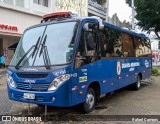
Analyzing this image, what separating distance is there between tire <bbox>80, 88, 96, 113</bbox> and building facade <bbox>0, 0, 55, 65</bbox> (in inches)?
749

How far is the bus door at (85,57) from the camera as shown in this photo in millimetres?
7656

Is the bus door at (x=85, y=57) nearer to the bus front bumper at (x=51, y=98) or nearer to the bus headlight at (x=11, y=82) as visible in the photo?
the bus front bumper at (x=51, y=98)

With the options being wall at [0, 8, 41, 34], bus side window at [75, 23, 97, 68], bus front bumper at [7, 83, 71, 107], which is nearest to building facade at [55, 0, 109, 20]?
wall at [0, 8, 41, 34]

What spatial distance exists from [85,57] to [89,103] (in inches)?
55.1

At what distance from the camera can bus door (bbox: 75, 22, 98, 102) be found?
7656mm

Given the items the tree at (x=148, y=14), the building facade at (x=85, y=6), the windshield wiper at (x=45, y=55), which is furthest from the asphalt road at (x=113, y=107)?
the building facade at (x=85, y=6)

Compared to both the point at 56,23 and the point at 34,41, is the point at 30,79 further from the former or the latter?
the point at 56,23

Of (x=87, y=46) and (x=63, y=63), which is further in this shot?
(x=87, y=46)

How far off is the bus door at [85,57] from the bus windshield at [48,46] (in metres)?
0.32

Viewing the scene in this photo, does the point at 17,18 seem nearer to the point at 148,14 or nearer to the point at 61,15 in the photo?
the point at 148,14

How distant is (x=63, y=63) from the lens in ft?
23.8

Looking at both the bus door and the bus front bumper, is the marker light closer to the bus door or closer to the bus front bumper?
→ the bus door

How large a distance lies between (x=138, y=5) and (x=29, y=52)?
2648cm

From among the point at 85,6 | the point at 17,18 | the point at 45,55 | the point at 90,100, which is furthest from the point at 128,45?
the point at 85,6
